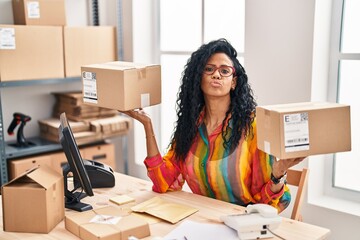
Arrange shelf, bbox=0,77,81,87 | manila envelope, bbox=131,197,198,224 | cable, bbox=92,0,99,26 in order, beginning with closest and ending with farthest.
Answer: manila envelope, bbox=131,197,198,224 < shelf, bbox=0,77,81,87 < cable, bbox=92,0,99,26

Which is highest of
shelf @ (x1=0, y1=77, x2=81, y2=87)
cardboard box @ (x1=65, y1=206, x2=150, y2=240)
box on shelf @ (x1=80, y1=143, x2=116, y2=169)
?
shelf @ (x1=0, y1=77, x2=81, y2=87)

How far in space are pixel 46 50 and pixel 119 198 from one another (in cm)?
161

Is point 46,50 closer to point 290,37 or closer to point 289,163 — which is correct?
point 290,37

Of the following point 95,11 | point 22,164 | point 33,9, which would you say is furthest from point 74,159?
point 95,11

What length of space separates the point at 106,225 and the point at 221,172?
0.66 m

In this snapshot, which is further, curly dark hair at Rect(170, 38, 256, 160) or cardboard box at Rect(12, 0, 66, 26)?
cardboard box at Rect(12, 0, 66, 26)

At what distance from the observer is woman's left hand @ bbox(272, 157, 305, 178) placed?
5.27 feet

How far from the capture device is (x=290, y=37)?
244 cm

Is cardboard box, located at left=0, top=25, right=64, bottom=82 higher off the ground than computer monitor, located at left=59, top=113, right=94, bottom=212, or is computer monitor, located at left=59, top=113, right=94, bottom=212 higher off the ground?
cardboard box, located at left=0, top=25, right=64, bottom=82

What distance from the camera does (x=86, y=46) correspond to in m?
3.30

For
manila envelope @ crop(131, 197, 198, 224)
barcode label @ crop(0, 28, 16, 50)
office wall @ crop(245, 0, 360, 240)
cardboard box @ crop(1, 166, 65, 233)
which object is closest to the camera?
cardboard box @ crop(1, 166, 65, 233)

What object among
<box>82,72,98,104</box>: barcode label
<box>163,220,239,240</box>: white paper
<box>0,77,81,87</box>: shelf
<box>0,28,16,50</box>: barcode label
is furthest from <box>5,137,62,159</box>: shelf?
<box>163,220,239,240</box>: white paper

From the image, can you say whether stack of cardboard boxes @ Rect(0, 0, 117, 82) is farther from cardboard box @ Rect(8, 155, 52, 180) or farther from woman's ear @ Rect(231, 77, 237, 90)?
woman's ear @ Rect(231, 77, 237, 90)

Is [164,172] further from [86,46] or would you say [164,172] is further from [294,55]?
[86,46]
